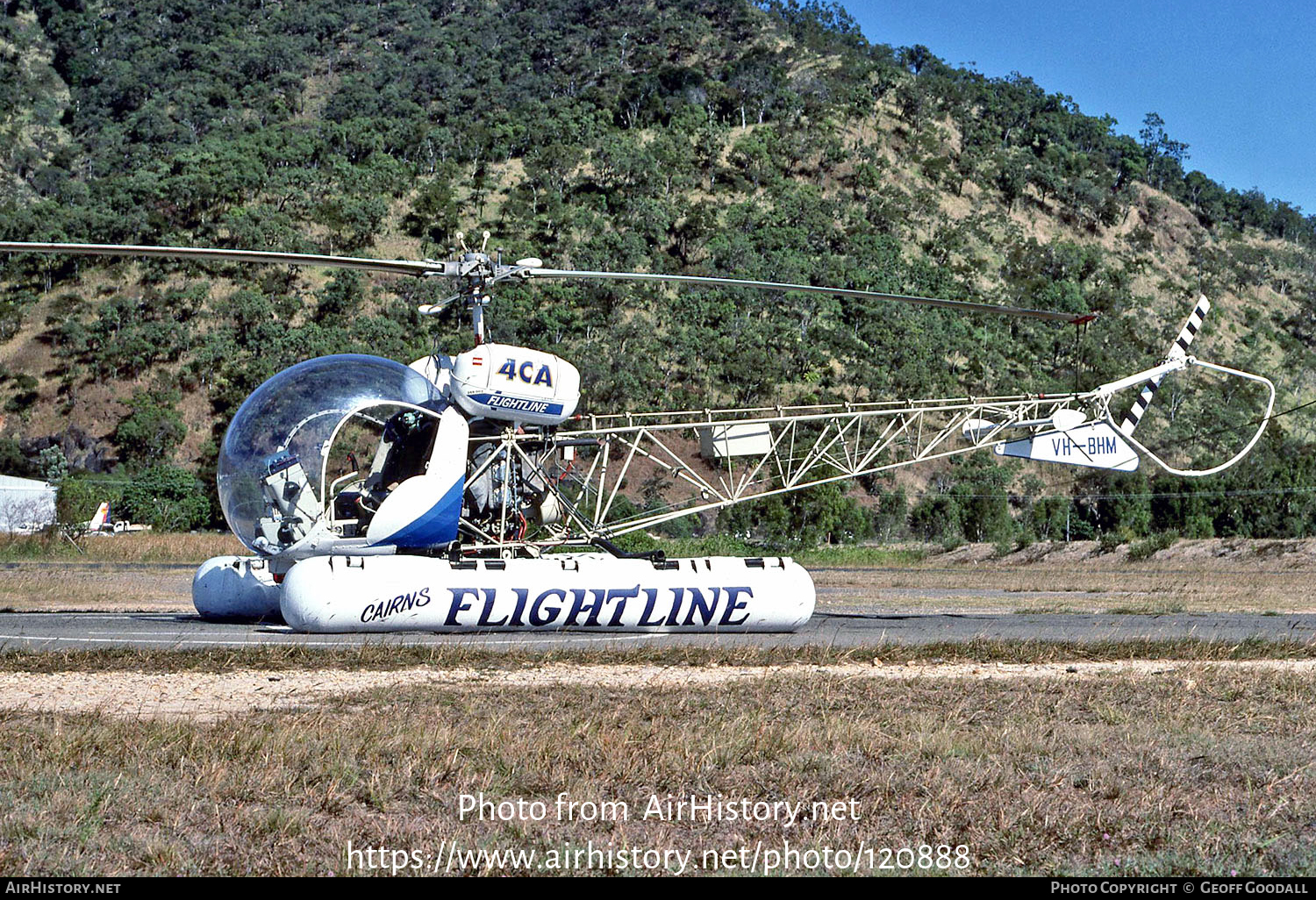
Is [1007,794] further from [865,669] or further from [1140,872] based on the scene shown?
[865,669]

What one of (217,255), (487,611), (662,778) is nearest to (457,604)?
(487,611)

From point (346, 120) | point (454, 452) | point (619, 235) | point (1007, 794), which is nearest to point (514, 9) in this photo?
point (346, 120)

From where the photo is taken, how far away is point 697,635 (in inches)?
675

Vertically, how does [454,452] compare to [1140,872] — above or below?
above

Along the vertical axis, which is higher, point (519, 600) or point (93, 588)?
point (519, 600)

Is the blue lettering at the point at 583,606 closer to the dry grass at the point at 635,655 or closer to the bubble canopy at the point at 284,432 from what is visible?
the dry grass at the point at 635,655

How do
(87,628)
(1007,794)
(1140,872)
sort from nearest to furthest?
(1140,872) → (1007,794) → (87,628)

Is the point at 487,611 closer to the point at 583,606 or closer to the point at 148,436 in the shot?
the point at 583,606

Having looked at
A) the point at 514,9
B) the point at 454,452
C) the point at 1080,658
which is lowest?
the point at 1080,658

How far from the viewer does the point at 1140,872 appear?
241 inches

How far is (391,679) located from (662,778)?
208 inches

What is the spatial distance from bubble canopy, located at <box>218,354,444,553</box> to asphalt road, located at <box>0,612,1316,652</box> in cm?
155
